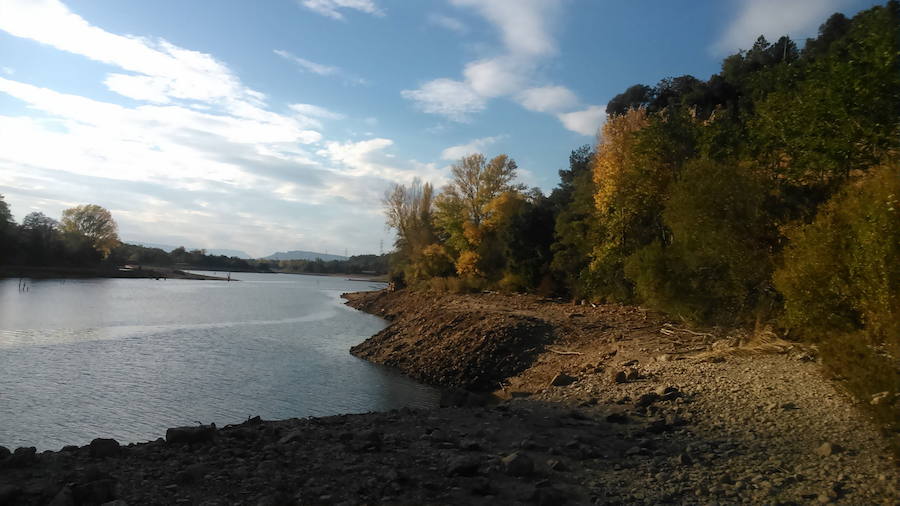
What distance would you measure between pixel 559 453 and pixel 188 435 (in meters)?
6.44

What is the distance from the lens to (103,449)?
28.6 ft

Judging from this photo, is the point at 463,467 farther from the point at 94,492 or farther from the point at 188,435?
the point at 188,435

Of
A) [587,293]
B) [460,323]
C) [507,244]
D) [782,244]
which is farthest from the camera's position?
[507,244]

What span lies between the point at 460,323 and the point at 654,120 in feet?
43.3

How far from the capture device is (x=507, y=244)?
40.6 meters

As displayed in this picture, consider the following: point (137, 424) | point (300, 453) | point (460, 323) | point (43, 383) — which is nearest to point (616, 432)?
point (300, 453)

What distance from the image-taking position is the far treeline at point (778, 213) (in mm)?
10156

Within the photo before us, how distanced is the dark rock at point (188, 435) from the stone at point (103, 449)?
820 millimetres

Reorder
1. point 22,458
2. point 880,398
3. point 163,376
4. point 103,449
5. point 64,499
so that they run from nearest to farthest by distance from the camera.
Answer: point 64,499 → point 880,398 → point 22,458 → point 103,449 → point 163,376

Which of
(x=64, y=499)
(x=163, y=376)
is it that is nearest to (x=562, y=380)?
(x=64, y=499)

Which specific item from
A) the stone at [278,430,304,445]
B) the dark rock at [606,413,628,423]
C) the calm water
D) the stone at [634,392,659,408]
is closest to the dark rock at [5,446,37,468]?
the stone at [278,430,304,445]

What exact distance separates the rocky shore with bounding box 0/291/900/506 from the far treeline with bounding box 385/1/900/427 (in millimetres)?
1275

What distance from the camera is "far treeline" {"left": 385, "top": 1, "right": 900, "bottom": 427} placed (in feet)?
33.3

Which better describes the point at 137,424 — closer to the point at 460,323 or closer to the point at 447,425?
the point at 447,425
